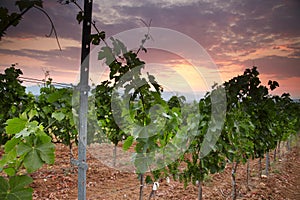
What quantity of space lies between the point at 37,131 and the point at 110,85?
0.66 metres

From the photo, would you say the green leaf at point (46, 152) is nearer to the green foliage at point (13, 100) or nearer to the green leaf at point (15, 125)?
the green leaf at point (15, 125)

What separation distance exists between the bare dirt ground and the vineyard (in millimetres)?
22

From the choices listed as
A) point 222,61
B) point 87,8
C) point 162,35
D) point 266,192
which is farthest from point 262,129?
point 87,8

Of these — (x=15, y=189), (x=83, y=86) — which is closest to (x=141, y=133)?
(x=83, y=86)

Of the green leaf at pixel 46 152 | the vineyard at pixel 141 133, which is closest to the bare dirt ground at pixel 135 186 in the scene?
the vineyard at pixel 141 133

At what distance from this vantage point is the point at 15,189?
3.46 ft

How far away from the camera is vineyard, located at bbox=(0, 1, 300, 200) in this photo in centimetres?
138

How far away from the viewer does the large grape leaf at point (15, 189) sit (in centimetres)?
103

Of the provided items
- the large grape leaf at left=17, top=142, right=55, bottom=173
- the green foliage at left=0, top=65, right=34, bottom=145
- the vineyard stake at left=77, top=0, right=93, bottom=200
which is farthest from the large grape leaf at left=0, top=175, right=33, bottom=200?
the green foliage at left=0, top=65, right=34, bottom=145

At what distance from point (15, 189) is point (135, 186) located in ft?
17.8

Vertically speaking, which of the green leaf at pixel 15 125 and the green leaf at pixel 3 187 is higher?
the green leaf at pixel 15 125

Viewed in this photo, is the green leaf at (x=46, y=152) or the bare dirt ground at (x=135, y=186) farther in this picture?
the bare dirt ground at (x=135, y=186)

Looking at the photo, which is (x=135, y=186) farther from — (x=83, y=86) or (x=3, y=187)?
(x=3, y=187)

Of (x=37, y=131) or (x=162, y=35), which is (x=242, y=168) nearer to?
(x=162, y=35)
